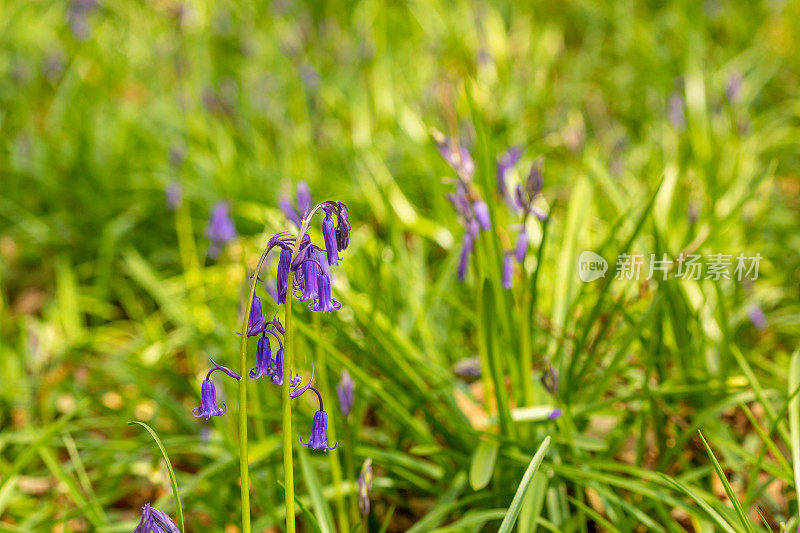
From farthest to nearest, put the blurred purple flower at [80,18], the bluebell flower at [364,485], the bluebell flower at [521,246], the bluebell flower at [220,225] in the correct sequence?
the blurred purple flower at [80,18], the bluebell flower at [220,225], the bluebell flower at [521,246], the bluebell flower at [364,485]

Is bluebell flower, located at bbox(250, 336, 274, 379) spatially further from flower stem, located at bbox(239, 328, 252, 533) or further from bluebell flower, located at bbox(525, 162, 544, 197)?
bluebell flower, located at bbox(525, 162, 544, 197)

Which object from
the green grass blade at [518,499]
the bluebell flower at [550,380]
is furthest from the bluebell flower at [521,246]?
the green grass blade at [518,499]

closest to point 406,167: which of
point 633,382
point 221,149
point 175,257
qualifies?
point 221,149

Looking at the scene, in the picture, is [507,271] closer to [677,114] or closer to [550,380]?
[550,380]

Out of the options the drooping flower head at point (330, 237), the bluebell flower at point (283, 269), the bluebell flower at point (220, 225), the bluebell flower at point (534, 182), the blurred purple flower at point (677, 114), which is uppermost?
the blurred purple flower at point (677, 114)

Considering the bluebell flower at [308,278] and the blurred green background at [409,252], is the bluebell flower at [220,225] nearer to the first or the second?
the blurred green background at [409,252]

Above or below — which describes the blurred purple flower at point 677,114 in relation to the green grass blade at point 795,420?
above

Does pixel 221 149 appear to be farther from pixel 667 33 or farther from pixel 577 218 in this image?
pixel 667 33
